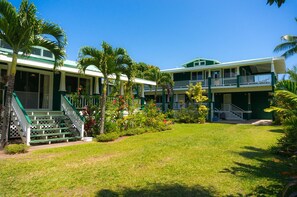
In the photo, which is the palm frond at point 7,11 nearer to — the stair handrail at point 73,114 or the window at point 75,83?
the stair handrail at point 73,114

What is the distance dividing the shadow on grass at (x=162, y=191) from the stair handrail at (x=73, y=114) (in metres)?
7.14

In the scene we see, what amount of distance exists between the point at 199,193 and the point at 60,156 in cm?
497

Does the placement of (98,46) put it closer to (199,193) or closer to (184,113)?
(199,193)

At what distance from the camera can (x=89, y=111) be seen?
1232cm

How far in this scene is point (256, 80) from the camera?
22391 millimetres

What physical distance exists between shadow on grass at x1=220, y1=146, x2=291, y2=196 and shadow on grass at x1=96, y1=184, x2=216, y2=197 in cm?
97

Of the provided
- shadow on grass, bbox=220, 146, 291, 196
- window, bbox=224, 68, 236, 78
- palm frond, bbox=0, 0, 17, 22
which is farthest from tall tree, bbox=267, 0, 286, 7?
window, bbox=224, 68, 236, 78

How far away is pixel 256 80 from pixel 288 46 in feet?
14.0

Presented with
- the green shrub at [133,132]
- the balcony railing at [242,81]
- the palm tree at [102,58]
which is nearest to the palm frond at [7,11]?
the palm tree at [102,58]

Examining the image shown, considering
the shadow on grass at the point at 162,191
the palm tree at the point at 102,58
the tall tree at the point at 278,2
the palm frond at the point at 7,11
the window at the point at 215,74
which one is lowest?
the shadow on grass at the point at 162,191

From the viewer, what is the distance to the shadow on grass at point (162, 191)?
4.27 metres

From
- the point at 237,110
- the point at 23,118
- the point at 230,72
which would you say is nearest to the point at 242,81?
the point at 230,72

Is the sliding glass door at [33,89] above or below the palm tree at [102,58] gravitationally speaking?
below

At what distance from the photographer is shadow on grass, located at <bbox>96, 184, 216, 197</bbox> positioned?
14.0 feet
